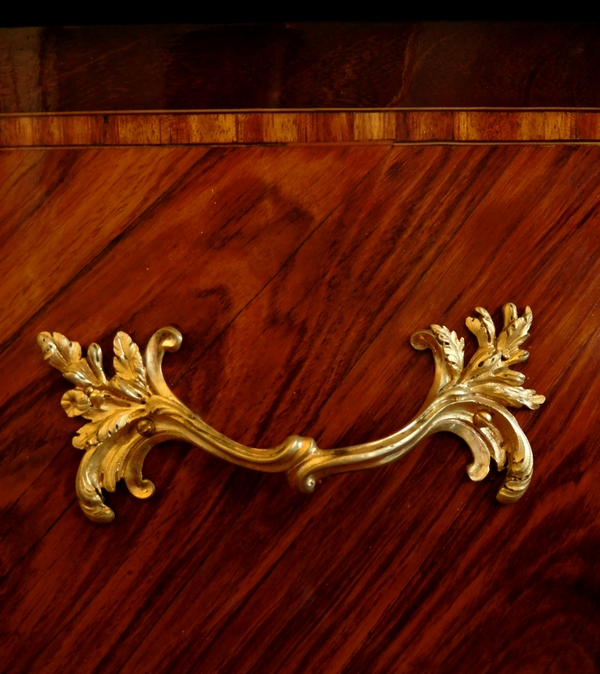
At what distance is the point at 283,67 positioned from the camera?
1.59 ft

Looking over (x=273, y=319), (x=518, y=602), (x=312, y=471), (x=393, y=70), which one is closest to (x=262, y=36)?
(x=393, y=70)

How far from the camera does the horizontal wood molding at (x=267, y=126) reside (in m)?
0.48

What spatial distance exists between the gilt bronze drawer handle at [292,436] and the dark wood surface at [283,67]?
16 centimetres

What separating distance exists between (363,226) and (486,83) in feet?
0.43

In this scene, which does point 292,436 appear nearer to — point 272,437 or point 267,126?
point 272,437

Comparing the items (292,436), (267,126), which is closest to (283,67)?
(267,126)

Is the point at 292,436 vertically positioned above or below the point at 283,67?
below

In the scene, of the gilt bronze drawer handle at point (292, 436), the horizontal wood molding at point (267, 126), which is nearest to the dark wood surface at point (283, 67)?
the horizontal wood molding at point (267, 126)

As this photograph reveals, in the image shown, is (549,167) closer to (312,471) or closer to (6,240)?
(312,471)

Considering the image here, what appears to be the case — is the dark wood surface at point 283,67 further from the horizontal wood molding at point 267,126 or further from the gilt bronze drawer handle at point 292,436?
the gilt bronze drawer handle at point 292,436

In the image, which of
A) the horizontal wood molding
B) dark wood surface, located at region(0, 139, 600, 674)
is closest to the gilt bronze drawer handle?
dark wood surface, located at region(0, 139, 600, 674)

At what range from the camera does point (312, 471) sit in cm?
45

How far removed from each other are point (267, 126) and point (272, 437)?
22 centimetres

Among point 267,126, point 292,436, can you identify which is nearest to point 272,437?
point 292,436
